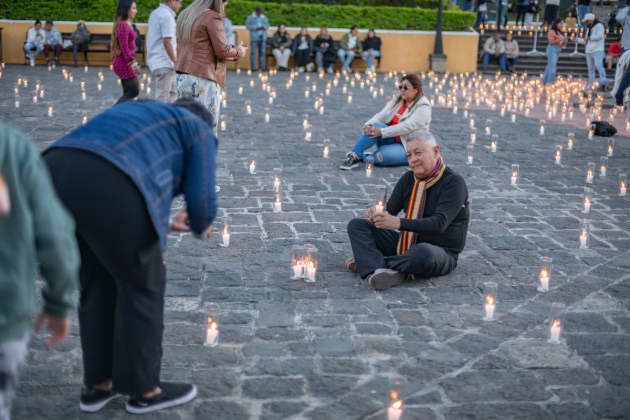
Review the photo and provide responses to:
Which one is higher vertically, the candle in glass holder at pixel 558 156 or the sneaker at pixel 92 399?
the candle in glass holder at pixel 558 156

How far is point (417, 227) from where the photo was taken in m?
6.01

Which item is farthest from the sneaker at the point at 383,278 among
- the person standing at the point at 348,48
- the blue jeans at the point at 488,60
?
the blue jeans at the point at 488,60

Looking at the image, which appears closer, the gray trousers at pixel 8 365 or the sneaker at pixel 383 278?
the gray trousers at pixel 8 365

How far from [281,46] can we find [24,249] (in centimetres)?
2374

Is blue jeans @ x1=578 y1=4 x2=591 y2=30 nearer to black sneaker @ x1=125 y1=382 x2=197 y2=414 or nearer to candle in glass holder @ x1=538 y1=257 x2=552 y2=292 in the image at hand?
candle in glass holder @ x1=538 y1=257 x2=552 y2=292

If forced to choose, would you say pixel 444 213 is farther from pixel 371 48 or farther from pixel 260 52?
pixel 371 48

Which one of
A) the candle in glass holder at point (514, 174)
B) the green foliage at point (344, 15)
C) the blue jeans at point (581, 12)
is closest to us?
the candle in glass holder at point (514, 174)

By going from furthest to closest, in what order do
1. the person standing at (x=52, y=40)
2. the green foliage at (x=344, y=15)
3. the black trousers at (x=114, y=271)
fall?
the green foliage at (x=344, y=15) → the person standing at (x=52, y=40) → the black trousers at (x=114, y=271)

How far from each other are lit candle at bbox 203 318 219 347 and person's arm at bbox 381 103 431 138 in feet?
17.5

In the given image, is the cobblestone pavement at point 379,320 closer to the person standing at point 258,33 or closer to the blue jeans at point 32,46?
the person standing at point 258,33

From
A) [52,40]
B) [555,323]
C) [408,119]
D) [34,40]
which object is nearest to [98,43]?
[52,40]

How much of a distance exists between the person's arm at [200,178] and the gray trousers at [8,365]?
47.3 inches

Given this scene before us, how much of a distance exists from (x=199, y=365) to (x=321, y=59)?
72.1 ft

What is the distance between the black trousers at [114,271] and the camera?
3.46m
